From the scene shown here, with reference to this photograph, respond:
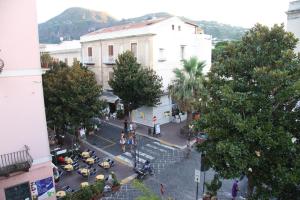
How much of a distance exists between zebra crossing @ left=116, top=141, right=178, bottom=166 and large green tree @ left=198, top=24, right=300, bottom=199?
10320 mm

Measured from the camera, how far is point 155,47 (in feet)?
83.1

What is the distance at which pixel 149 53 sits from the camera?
25.4 metres

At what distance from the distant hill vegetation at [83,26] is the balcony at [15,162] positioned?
94396mm

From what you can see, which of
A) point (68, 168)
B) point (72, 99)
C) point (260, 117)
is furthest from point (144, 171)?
point (260, 117)

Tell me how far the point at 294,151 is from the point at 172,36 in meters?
21.0

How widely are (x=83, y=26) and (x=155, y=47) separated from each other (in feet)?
374

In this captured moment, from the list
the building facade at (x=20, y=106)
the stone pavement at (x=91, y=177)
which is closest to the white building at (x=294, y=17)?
the stone pavement at (x=91, y=177)

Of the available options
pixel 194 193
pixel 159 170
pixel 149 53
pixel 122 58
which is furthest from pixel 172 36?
pixel 194 193

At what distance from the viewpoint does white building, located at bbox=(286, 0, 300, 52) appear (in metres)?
15.8

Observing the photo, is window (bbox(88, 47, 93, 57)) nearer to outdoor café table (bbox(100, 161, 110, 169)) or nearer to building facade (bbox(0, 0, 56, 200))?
outdoor café table (bbox(100, 161, 110, 169))

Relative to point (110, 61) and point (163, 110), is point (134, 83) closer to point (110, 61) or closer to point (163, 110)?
point (163, 110)

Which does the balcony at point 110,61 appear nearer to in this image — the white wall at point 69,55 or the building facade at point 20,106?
the white wall at point 69,55

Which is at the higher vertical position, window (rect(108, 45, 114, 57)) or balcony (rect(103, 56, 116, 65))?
window (rect(108, 45, 114, 57))

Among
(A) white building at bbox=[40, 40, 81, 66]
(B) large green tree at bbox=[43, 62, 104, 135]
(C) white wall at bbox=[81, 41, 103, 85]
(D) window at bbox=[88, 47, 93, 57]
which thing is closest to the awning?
(C) white wall at bbox=[81, 41, 103, 85]
